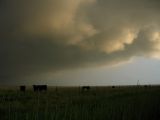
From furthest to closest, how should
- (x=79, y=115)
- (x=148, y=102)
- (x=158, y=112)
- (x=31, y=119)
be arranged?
(x=148, y=102)
(x=158, y=112)
(x=79, y=115)
(x=31, y=119)

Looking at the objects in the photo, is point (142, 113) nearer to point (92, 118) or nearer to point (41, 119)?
point (92, 118)

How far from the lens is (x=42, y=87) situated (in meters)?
57.5

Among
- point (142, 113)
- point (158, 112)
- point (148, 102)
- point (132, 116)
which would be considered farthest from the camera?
point (148, 102)

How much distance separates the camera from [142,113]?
66.7 ft

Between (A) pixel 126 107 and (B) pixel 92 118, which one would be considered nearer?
(B) pixel 92 118

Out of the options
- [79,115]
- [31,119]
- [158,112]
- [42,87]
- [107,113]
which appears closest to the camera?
[31,119]

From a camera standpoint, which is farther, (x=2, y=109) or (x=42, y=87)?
(x=42, y=87)

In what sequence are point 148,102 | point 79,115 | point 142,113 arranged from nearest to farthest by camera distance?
point 79,115, point 142,113, point 148,102

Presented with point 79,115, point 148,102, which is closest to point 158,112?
point 148,102

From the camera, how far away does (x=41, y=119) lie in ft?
48.5

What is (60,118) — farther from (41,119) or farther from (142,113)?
(142,113)

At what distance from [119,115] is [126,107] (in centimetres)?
183

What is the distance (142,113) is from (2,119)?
827cm

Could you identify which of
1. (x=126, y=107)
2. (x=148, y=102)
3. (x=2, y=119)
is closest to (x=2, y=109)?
(x=2, y=119)
